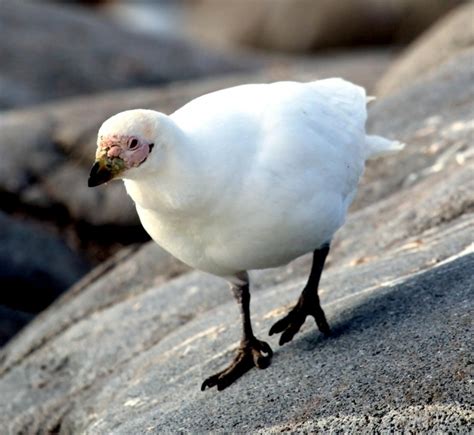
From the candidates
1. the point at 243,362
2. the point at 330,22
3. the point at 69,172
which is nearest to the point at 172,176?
the point at 243,362

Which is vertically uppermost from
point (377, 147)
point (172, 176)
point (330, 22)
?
point (330, 22)

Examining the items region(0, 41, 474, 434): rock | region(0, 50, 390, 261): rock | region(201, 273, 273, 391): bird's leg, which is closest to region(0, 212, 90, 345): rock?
region(0, 50, 390, 261): rock

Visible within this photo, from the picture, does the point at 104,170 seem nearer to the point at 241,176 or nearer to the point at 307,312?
the point at 241,176

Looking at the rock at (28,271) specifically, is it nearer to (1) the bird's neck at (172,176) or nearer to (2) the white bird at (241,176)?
(2) the white bird at (241,176)

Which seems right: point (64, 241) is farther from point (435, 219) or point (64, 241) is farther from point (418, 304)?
point (418, 304)

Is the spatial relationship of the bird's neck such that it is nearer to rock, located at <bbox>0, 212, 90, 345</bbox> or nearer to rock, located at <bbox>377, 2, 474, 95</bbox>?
rock, located at <bbox>0, 212, 90, 345</bbox>
